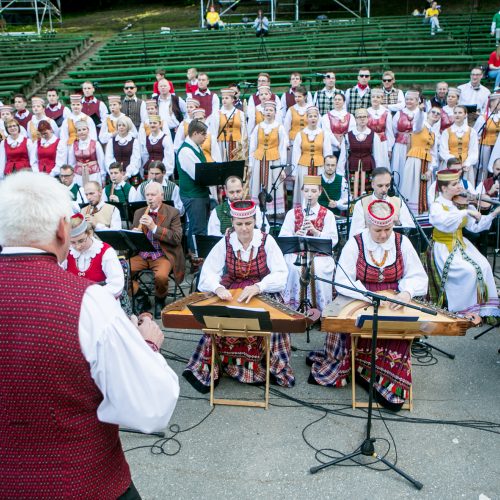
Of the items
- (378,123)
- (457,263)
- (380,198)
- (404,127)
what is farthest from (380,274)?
(404,127)

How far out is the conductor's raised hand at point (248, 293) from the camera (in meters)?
4.22

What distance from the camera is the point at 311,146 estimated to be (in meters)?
8.58

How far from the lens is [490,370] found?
470cm

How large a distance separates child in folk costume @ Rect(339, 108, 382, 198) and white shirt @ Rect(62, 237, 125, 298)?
4850mm

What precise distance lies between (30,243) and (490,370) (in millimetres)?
4243

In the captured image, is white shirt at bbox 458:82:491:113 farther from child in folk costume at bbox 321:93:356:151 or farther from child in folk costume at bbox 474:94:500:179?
child in folk costume at bbox 321:93:356:151

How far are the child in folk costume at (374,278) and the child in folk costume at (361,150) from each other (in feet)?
13.7

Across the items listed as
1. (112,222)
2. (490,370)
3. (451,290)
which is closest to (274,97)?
(112,222)

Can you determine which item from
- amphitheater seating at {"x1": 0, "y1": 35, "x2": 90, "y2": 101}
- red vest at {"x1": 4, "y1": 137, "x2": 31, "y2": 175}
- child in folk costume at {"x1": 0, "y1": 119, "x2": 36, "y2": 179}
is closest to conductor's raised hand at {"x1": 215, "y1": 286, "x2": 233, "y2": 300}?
child in folk costume at {"x1": 0, "y1": 119, "x2": 36, "y2": 179}

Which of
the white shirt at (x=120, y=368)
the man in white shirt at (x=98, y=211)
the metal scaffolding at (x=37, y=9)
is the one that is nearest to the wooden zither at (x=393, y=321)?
the white shirt at (x=120, y=368)

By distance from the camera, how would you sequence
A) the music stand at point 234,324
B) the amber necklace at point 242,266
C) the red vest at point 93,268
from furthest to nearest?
the red vest at point 93,268 < the amber necklace at point 242,266 < the music stand at point 234,324

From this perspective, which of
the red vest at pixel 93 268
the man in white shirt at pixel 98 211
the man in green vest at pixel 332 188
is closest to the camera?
the red vest at pixel 93 268

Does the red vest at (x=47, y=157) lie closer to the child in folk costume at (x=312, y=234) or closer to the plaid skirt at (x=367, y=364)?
the child in folk costume at (x=312, y=234)

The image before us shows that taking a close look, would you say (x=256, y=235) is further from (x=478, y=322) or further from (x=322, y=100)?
(x=322, y=100)
